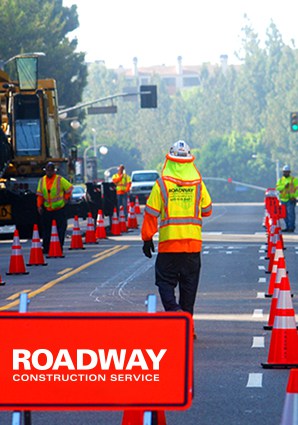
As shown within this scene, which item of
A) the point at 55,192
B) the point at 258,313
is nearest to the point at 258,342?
the point at 258,313

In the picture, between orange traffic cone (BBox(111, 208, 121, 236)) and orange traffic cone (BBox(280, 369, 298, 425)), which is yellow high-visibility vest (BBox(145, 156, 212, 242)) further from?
orange traffic cone (BBox(111, 208, 121, 236))

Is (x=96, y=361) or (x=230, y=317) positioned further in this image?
(x=230, y=317)

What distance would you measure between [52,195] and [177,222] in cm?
1495

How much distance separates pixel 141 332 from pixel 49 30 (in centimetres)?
8068

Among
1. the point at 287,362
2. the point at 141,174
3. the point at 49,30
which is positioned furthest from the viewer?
the point at 49,30

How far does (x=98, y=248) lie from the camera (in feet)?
111

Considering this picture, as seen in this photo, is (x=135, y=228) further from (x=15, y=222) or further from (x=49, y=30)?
(x=49, y=30)

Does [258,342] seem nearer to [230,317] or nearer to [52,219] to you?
[230,317]

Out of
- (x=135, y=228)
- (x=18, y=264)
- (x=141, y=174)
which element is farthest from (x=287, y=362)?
(x=141, y=174)

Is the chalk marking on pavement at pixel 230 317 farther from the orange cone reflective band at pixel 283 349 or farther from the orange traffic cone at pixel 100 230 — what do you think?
the orange traffic cone at pixel 100 230

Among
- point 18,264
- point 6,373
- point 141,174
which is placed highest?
point 6,373

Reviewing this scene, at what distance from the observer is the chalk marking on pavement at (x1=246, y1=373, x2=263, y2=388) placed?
39.0 ft

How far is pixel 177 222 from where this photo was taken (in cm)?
1377

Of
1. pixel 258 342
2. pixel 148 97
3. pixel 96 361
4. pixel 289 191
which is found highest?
pixel 96 361
